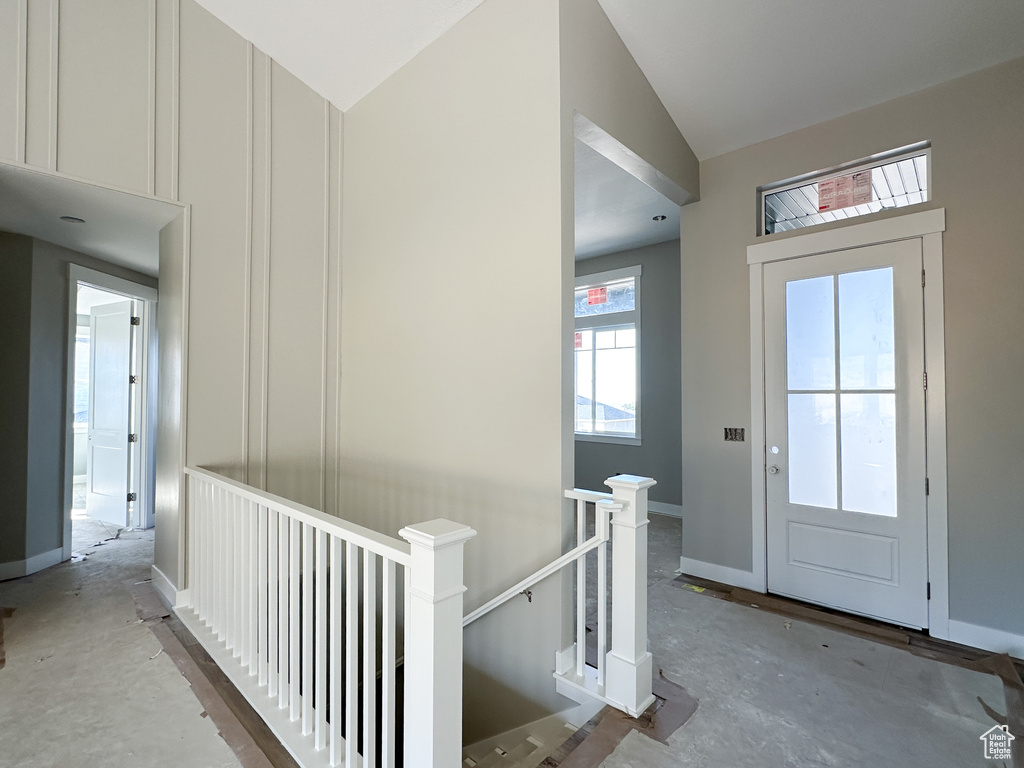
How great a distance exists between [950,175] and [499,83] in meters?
2.42

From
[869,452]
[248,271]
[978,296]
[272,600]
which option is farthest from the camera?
[248,271]

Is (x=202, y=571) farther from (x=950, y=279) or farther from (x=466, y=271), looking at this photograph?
(x=950, y=279)

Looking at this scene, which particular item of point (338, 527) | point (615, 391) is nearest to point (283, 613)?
point (338, 527)

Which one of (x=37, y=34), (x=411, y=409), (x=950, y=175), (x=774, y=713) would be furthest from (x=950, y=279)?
(x=37, y=34)

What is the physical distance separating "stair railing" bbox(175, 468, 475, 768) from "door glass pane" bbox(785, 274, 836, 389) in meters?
2.64

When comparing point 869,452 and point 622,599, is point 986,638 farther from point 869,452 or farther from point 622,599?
point 622,599

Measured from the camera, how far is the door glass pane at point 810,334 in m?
2.94

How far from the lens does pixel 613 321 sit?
19.2 ft

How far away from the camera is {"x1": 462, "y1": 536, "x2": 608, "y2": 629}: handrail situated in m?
2.06

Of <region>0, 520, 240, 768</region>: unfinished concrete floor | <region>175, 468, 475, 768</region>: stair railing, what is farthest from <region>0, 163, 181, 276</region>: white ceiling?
<region>0, 520, 240, 768</region>: unfinished concrete floor

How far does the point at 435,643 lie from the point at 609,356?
16.4 ft

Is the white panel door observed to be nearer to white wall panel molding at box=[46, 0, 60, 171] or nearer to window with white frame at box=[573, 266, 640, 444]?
white wall panel molding at box=[46, 0, 60, 171]

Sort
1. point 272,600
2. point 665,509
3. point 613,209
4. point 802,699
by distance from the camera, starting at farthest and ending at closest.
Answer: point 665,509 → point 613,209 → point 802,699 → point 272,600

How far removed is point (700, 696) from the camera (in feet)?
6.87
